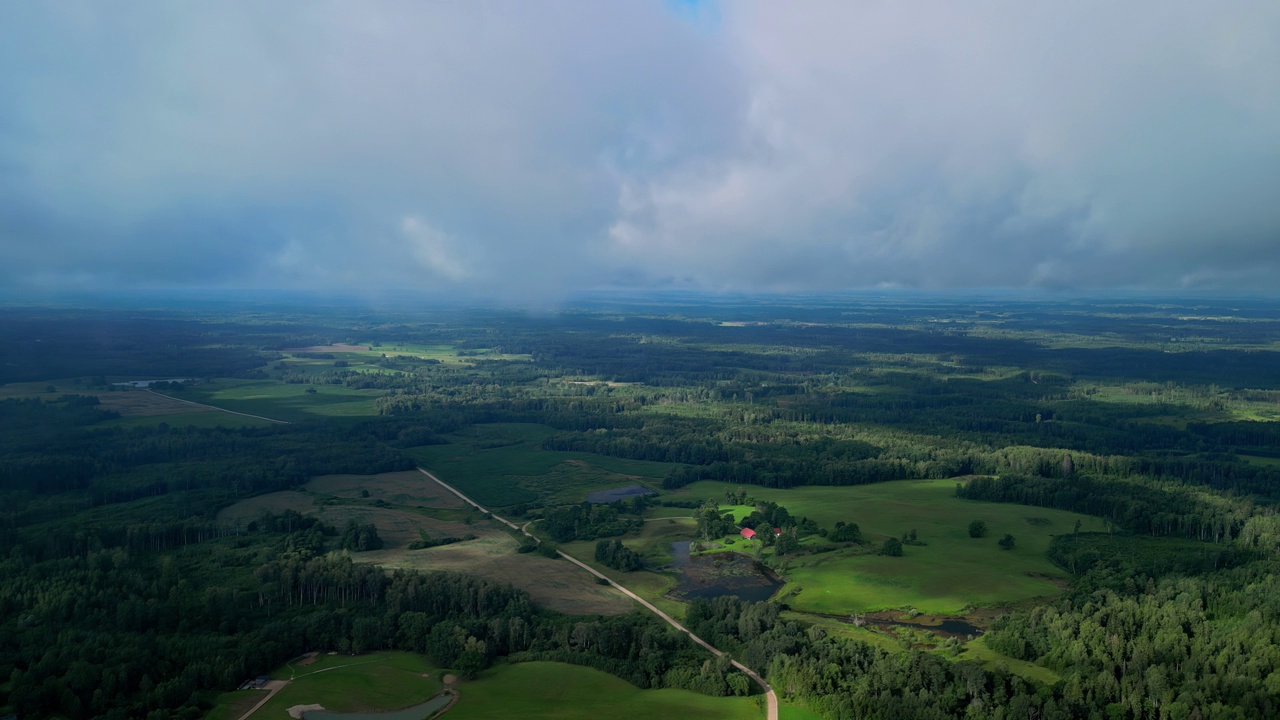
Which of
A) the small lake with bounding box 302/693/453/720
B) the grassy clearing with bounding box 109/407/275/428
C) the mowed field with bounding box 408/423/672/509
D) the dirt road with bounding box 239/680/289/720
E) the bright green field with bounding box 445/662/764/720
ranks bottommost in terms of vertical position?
Result: the small lake with bounding box 302/693/453/720

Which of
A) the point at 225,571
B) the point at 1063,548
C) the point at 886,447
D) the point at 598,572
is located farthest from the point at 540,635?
the point at 886,447

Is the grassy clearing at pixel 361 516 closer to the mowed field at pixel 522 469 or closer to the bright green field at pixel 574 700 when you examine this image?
the mowed field at pixel 522 469

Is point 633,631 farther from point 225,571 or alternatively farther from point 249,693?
point 225,571

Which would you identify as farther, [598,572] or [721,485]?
[721,485]

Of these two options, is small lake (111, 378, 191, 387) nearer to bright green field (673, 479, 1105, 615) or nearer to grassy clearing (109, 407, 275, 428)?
grassy clearing (109, 407, 275, 428)

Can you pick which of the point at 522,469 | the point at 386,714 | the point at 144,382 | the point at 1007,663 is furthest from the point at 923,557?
the point at 144,382

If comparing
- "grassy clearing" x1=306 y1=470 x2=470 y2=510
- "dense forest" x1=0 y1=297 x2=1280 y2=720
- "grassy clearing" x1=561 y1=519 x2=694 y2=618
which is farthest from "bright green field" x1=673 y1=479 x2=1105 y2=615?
"grassy clearing" x1=306 y1=470 x2=470 y2=510

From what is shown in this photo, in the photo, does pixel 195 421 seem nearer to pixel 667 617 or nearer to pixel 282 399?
pixel 282 399
